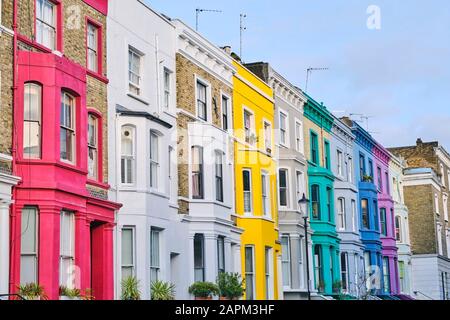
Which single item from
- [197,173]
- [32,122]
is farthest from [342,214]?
[32,122]

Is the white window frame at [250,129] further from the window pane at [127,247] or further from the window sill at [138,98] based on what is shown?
the window pane at [127,247]

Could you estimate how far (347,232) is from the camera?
154 ft

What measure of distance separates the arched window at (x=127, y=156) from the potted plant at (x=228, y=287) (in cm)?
635

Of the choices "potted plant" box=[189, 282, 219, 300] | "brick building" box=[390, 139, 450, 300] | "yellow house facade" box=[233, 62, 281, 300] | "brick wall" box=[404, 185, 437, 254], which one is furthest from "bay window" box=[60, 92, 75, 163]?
"brick wall" box=[404, 185, 437, 254]

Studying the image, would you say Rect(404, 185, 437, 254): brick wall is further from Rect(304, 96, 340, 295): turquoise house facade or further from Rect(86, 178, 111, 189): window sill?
Rect(86, 178, 111, 189): window sill

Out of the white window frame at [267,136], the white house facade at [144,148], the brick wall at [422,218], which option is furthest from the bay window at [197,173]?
the brick wall at [422,218]

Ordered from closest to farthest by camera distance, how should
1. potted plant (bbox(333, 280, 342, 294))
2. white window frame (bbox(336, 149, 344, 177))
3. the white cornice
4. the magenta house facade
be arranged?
the white cornice, potted plant (bbox(333, 280, 342, 294)), white window frame (bbox(336, 149, 344, 177)), the magenta house facade

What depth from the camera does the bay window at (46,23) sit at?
73.8 ft

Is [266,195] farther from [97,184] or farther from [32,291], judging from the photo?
[32,291]

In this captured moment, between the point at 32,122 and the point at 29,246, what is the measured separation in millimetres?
3183

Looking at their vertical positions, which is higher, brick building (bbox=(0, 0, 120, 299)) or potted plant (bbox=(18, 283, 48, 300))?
brick building (bbox=(0, 0, 120, 299))

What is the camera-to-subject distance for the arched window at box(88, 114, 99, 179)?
79.7 feet

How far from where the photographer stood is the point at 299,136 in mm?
42938

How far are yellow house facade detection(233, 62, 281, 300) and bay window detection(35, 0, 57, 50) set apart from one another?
44.2ft
